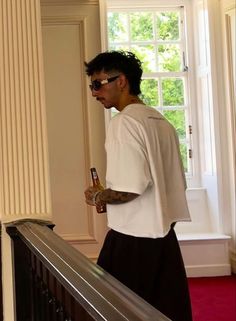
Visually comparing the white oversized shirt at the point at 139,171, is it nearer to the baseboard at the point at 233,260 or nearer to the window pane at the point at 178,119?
the baseboard at the point at 233,260

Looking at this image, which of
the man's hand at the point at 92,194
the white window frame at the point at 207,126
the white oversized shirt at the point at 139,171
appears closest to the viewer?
the white oversized shirt at the point at 139,171

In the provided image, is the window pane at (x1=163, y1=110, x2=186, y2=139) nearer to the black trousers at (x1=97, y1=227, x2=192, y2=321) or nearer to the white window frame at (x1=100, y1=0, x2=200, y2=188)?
the white window frame at (x1=100, y1=0, x2=200, y2=188)

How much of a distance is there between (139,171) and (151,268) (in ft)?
1.08

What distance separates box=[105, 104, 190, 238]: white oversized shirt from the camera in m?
1.74

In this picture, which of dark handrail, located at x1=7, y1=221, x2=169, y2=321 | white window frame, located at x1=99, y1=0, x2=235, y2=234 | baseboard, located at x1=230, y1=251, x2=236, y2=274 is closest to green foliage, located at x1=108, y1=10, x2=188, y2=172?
white window frame, located at x1=99, y1=0, x2=235, y2=234

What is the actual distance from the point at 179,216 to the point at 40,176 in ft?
1.97

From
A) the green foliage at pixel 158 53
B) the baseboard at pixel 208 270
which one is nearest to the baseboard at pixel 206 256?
the baseboard at pixel 208 270

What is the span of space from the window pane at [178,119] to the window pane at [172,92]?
8cm

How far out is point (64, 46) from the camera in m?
4.36

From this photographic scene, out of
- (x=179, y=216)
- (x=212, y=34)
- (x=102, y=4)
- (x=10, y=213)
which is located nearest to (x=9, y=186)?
(x=10, y=213)

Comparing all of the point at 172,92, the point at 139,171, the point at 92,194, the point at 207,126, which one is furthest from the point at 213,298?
the point at 139,171

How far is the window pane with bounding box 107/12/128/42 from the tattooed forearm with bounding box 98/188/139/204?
11.5 ft

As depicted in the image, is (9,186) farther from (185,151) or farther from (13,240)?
(185,151)

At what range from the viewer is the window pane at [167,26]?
5.15 metres
